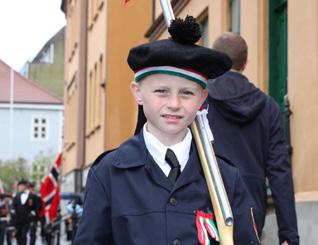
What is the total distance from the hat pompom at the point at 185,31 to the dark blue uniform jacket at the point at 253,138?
1.69m

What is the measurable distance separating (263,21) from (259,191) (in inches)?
242

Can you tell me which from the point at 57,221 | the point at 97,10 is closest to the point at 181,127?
the point at 57,221

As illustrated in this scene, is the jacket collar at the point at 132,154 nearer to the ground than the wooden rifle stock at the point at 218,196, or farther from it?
farther from it

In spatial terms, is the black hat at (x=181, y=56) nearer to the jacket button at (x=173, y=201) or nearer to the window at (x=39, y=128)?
the jacket button at (x=173, y=201)

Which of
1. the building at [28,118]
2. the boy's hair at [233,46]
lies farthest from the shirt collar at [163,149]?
the building at [28,118]

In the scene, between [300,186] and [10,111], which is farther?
[10,111]

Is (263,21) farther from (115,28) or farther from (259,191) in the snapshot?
(115,28)

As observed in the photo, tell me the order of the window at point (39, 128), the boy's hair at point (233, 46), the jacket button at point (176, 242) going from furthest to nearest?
the window at point (39, 128) < the boy's hair at point (233, 46) < the jacket button at point (176, 242)

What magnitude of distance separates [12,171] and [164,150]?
67608 millimetres

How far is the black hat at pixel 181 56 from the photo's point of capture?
3.53 metres

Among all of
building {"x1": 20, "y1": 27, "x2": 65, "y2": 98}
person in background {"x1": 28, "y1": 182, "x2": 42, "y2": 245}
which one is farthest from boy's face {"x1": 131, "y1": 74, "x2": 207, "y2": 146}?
building {"x1": 20, "y1": 27, "x2": 65, "y2": 98}

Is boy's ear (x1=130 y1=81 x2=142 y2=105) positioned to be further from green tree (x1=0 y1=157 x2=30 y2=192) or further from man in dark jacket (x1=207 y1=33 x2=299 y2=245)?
green tree (x1=0 y1=157 x2=30 y2=192)

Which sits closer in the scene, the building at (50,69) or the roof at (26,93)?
the roof at (26,93)

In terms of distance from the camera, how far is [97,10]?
95.8ft
